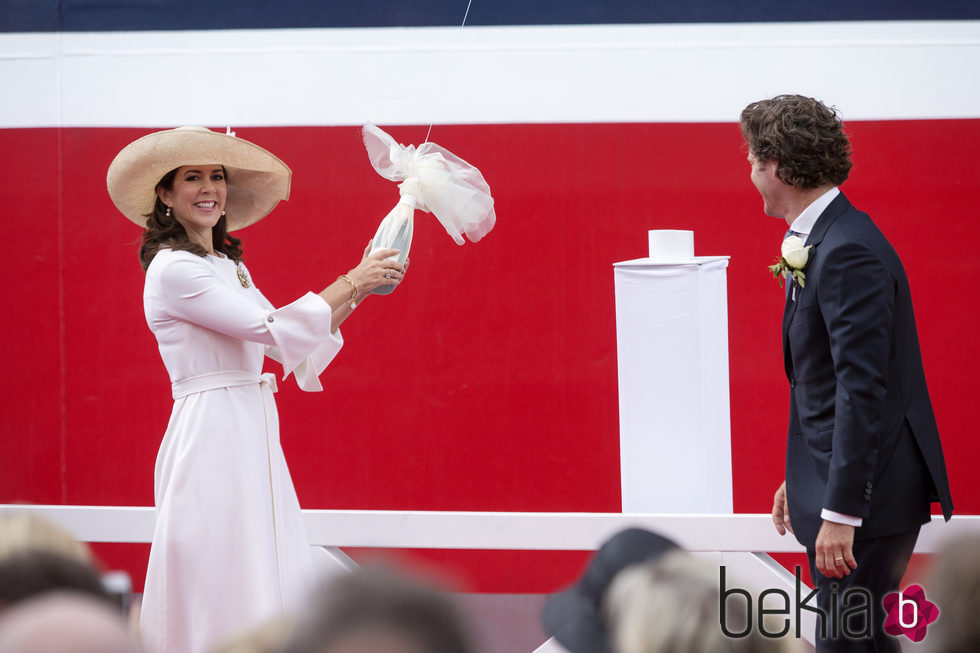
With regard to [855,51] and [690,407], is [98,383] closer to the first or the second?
[690,407]

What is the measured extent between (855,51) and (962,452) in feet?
4.62

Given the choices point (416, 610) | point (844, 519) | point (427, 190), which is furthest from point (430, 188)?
point (416, 610)

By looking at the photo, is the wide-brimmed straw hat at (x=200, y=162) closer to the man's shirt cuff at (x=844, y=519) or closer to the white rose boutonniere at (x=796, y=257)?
the white rose boutonniere at (x=796, y=257)

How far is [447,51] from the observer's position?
3.18 m

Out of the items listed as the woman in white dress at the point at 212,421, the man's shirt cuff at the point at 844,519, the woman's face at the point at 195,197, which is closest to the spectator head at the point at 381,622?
the man's shirt cuff at the point at 844,519

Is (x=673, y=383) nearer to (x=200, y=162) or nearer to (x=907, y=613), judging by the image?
(x=907, y=613)

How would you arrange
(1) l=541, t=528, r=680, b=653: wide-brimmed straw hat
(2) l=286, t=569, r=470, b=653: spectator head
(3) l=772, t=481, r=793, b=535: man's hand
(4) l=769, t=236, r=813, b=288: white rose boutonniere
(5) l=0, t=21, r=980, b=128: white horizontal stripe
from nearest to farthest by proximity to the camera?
(2) l=286, t=569, r=470, b=653: spectator head < (1) l=541, t=528, r=680, b=653: wide-brimmed straw hat < (4) l=769, t=236, r=813, b=288: white rose boutonniere < (3) l=772, t=481, r=793, b=535: man's hand < (5) l=0, t=21, r=980, b=128: white horizontal stripe

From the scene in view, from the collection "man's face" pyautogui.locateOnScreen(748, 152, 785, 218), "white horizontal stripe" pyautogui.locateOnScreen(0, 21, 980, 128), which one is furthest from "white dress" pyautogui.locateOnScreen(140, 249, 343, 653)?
"white horizontal stripe" pyautogui.locateOnScreen(0, 21, 980, 128)

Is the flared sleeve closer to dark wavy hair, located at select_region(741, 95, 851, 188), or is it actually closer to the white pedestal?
the white pedestal

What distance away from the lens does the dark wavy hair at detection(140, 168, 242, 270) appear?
6.30 ft

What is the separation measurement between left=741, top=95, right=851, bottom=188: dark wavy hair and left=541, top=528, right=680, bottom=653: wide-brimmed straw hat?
98 centimetres

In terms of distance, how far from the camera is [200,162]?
1.99 m

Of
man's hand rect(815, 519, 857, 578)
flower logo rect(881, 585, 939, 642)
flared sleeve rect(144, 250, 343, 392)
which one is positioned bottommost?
flower logo rect(881, 585, 939, 642)

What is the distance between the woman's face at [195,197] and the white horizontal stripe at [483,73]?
1.26 meters
